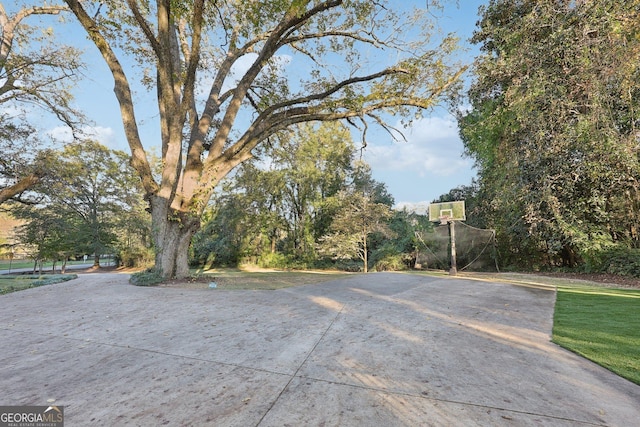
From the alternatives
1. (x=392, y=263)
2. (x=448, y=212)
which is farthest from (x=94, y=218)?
(x=448, y=212)

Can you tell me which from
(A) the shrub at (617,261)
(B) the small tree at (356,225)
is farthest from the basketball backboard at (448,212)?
(A) the shrub at (617,261)

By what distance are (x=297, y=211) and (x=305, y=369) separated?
59.7 ft

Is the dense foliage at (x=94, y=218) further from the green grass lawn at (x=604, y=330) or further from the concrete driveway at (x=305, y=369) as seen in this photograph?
the green grass lawn at (x=604, y=330)

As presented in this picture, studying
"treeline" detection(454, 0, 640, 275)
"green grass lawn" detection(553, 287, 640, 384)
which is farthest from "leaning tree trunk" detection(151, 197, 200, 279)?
"treeline" detection(454, 0, 640, 275)

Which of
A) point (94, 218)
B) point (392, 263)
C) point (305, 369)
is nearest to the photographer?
point (305, 369)

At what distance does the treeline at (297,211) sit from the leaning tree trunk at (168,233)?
30.0ft

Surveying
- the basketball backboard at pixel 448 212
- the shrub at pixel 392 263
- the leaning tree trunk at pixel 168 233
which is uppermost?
the basketball backboard at pixel 448 212

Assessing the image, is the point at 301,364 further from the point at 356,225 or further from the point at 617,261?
the point at 356,225

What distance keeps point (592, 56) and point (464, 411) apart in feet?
26.7

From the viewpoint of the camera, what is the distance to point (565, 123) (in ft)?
26.0

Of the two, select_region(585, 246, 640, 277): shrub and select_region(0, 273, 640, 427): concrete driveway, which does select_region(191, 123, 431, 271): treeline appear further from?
select_region(0, 273, 640, 427): concrete driveway

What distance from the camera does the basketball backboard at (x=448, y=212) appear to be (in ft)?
36.7

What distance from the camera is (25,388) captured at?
210 centimetres

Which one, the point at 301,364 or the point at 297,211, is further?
the point at 297,211
